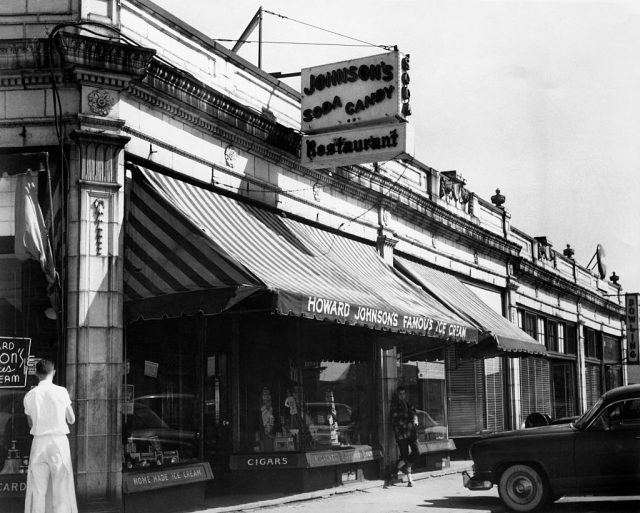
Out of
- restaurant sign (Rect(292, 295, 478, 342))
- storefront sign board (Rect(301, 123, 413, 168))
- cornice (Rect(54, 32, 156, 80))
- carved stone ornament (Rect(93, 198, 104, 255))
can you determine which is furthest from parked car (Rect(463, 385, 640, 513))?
cornice (Rect(54, 32, 156, 80))

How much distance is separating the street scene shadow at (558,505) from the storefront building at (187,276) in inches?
94.1

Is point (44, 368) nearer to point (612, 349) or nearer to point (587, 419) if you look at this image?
point (587, 419)

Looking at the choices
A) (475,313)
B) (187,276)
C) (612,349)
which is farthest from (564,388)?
(187,276)

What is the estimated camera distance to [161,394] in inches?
532

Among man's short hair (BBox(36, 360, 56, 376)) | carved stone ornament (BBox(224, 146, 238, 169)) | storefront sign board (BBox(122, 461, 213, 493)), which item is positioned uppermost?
carved stone ornament (BBox(224, 146, 238, 169))

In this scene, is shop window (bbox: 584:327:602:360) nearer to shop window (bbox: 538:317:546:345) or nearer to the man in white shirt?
shop window (bbox: 538:317:546:345)

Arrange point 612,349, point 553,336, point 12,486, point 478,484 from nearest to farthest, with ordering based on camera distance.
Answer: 1. point 12,486
2. point 478,484
3. point 553,336
4. point 612,349

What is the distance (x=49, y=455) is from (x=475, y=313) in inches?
526

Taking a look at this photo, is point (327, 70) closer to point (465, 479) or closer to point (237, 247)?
point (237, 247)

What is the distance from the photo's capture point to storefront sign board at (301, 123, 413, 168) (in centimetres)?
1592

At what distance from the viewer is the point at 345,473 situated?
1697 centimetres

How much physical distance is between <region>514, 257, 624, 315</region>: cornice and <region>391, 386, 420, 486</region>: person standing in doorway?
13.9m

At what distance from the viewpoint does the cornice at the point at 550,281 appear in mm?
31047

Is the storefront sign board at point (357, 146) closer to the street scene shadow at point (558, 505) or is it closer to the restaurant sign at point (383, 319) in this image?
the restaurant sign at point (383, 319)
